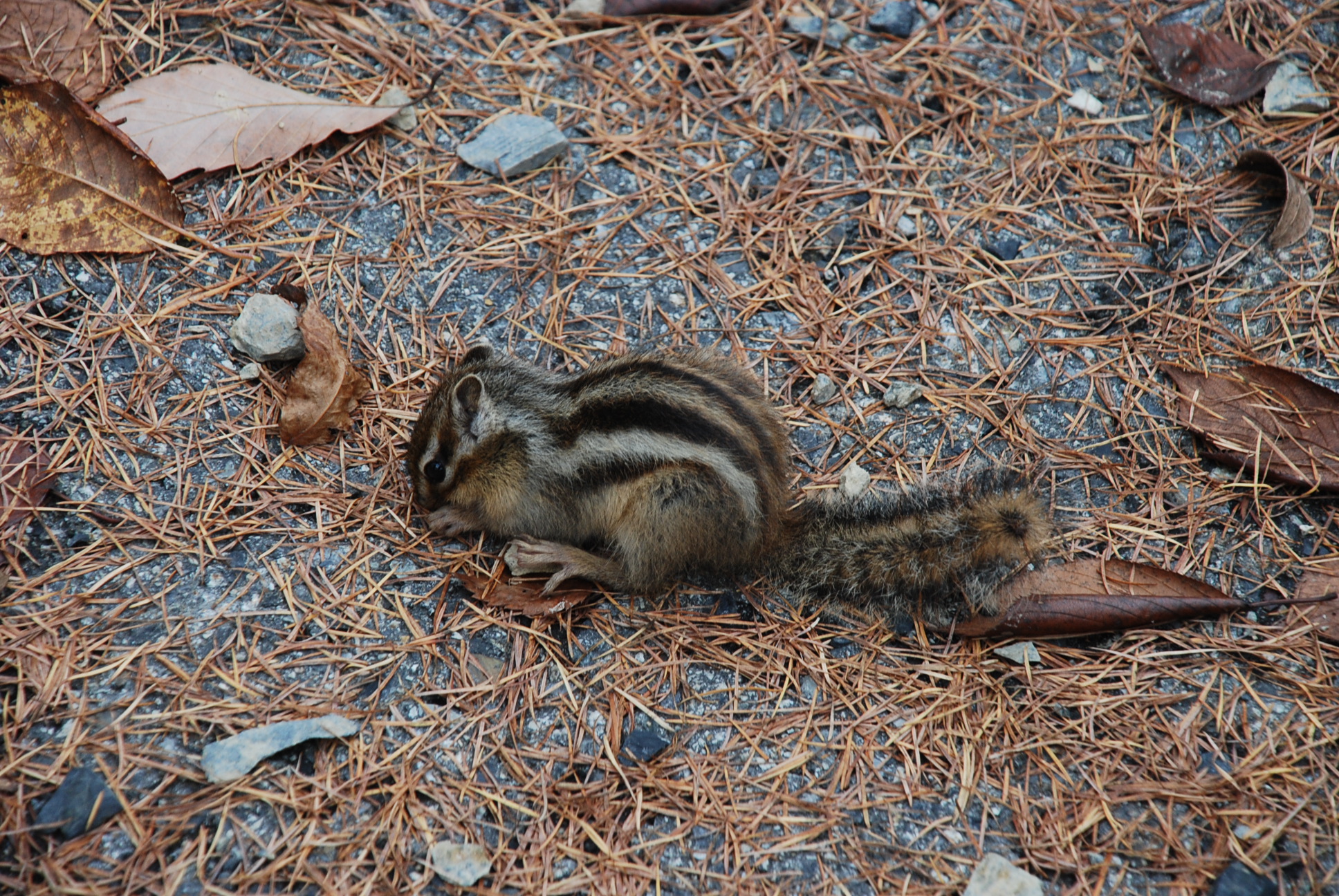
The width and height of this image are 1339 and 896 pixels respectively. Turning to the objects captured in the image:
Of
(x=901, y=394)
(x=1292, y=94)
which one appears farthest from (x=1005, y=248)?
(x=1292, y=94)

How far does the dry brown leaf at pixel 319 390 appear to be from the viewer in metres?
2.81

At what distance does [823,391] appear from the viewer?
314cm

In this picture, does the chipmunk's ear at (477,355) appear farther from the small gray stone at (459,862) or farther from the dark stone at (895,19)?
the dark stone at (895,19)

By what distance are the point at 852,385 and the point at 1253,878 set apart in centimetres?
175

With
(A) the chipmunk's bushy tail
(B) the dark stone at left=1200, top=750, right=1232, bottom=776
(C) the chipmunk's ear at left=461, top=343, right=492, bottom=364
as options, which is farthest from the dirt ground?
(C) the chipmunk's ear at left=461, top=343, right=492, bottom=364

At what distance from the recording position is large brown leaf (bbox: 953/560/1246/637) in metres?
2.60

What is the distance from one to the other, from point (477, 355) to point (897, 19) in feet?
7.77

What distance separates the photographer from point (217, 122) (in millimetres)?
3207

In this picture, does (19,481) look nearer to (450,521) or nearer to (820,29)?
(450,521)

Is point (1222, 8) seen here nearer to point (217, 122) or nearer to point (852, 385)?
point (852, 385)

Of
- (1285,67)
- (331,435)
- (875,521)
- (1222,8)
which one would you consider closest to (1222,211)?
(1285,67)

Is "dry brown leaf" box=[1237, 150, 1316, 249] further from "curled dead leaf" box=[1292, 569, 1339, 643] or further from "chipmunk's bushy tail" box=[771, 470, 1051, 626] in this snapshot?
"chipmunk's bushy tail" box=[771, 470, 1051, 626]

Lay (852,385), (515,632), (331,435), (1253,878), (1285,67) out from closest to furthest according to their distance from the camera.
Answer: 1. (1253,878)
2. (515,632)
3. (331,435)
4. (852,385)
5. (1285,67)

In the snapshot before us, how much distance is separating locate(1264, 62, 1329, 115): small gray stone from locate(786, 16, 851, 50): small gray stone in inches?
65.1
